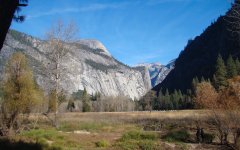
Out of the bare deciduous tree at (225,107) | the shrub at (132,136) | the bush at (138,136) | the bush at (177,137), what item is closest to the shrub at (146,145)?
the shrub at (132,136)

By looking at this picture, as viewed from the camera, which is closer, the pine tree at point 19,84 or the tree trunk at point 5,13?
the tree trunk at point 5,13

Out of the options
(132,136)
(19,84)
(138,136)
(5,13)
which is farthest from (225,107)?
(5,13)

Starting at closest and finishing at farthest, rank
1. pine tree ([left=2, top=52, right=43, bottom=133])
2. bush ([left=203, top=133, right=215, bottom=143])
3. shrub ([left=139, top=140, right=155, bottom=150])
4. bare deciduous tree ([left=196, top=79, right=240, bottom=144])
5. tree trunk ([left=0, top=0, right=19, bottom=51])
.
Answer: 1. tree trunk ([left=0, top=0, right=19, bottom=51])
2. shrub ([left=139, top=140, right=155, bottom=150])
3. bare deciduous tree ([left=196, top=79, right=240, bottom=144])
4. bush ([left=203, top=133, right=215, bottom=143])
5. pine tree ([left=2, top=52, right=43, bottom=133])

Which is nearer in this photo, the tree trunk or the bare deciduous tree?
the tree trunk

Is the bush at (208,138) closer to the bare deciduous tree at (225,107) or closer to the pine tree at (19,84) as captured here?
the bare deciduous tree at (225,107)

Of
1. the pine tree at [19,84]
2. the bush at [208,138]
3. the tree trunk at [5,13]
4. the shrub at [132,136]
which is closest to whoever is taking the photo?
the tree trunk at [5,13]

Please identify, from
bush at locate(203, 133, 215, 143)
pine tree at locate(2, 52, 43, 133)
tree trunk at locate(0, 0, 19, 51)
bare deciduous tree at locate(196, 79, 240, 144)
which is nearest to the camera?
tree trunk at locate(0, 0, 19, 51)

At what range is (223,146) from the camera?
18.9m

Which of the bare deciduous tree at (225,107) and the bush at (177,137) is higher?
the bare deciduous tree at (225,107)

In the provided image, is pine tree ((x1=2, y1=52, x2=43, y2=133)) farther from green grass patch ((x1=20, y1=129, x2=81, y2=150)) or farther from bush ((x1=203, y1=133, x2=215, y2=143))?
bush ((x1=203, y1=133, x2=215, y2=143))

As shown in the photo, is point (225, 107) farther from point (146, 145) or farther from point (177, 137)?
point (146, 145)

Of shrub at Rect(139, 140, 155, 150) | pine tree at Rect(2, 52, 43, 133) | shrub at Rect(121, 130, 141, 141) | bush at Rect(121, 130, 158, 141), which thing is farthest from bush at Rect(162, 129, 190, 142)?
pine tree at Rect(2, 52, 43, 133)

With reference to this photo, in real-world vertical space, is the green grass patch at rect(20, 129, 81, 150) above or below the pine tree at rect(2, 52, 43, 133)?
below

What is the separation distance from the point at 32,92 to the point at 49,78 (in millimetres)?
4720
